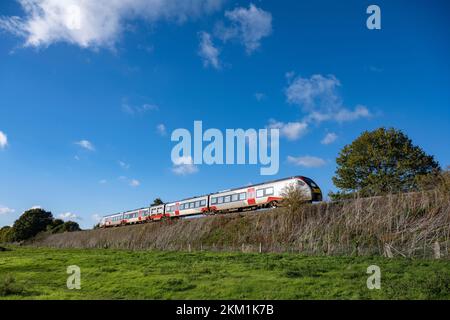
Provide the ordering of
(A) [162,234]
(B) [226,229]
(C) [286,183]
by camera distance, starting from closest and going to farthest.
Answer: (C) [286,183] < (B) [226,229] < (A) [162,234]

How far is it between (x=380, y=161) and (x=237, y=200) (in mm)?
→ 18782

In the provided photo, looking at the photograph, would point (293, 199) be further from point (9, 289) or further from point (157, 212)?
point (157, 212)

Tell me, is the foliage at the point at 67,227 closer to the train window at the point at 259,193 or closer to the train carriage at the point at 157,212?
the train carriage at the point at 157,212

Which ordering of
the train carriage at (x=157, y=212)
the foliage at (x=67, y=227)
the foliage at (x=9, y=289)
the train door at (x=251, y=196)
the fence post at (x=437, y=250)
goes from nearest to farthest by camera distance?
the foliage at (x=9, y=289), the fence post at (x=437, y=250), the train door at (x=251, y=196), the train carriage at (x=157, y=212), the foliage at (x=67, y=227)

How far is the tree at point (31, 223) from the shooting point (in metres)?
90.3

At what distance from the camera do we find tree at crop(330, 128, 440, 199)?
126 feet

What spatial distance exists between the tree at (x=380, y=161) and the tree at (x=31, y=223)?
3214 inches

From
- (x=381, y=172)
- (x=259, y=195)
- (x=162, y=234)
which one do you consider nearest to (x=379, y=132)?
(x=381, y=172)

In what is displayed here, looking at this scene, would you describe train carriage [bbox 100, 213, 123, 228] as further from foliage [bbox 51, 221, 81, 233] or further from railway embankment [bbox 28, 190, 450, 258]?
railway embankment [bbox 28, 190, 450, 258]

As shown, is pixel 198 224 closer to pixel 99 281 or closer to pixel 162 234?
pixel 162 234

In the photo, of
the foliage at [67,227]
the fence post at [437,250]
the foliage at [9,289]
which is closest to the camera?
the foliage at [9,289]

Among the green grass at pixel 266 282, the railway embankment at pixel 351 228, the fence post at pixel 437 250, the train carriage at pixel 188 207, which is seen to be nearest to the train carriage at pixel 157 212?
the train carriage at pixel 188 207
